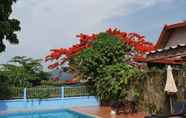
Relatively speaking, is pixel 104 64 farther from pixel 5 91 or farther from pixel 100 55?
pixel 5 91

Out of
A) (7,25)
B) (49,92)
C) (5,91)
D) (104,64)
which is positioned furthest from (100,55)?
(5,91)

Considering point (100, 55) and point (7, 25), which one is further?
point (100, 55)

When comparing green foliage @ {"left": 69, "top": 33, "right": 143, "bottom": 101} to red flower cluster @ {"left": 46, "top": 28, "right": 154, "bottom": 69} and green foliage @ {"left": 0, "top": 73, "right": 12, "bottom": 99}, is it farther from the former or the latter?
green foliage @ {"left": 0, "top": 73, "right": 12, "bottom": 99}

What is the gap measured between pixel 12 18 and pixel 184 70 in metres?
11.1

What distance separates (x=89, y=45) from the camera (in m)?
24.4

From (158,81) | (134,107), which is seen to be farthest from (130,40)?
(158,81)

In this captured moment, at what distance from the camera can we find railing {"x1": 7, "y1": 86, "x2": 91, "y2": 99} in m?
23.5

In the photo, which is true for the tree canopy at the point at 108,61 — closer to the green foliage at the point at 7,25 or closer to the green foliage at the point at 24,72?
the green foliage at the point at 24,72

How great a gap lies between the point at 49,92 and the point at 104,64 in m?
3.96

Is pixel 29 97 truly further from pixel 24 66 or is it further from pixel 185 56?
pixel 185 56

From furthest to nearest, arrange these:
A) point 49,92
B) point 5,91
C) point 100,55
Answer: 1. point 49,92
2. point 5,91
3. point 100,55

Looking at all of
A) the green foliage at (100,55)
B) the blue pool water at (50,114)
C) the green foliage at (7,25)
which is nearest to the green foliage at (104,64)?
the green foliage at (100,55)

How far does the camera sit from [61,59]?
86.4 feet

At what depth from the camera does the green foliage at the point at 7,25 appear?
2120cm
